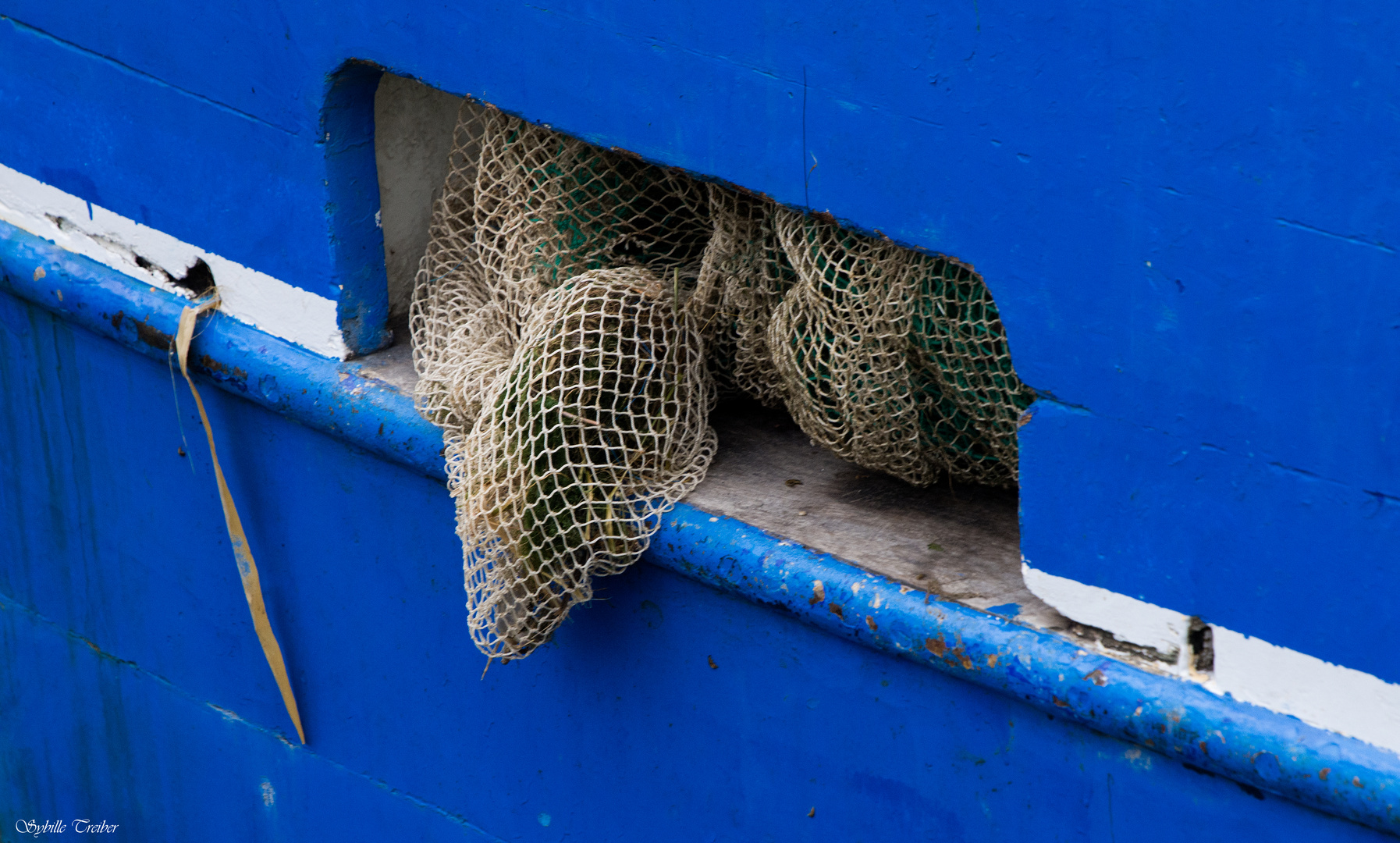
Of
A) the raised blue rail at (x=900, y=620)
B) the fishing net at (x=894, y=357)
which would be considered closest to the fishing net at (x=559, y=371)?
the raised blue rail at (x=900, y=620)

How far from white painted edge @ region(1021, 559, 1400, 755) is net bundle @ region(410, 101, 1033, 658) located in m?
0.28

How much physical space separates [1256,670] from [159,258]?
209 cm

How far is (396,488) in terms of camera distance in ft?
8.56

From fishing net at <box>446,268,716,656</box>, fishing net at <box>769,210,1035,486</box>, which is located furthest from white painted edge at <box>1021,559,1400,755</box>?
fishing net at <box>446,268,716,656</box>

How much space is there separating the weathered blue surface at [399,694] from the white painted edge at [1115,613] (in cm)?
7

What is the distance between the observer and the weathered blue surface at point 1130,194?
1.53 metres

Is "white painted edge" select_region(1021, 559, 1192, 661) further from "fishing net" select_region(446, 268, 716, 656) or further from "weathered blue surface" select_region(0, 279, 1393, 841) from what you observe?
"fishing net" select_region(446, 268, 716, 656)

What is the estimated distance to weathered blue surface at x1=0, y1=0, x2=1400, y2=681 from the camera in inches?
60.4

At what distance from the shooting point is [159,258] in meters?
2.82

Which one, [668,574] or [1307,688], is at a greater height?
[1307,688]

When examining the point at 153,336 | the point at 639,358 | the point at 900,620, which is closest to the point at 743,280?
the point at 639,358

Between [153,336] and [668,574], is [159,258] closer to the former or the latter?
[153,336]

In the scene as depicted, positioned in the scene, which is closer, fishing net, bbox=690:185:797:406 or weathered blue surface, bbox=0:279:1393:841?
weathered blue surface, bbox=0:279:1393:841

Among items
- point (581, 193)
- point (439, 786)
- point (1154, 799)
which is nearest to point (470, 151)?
point (581, 193)
